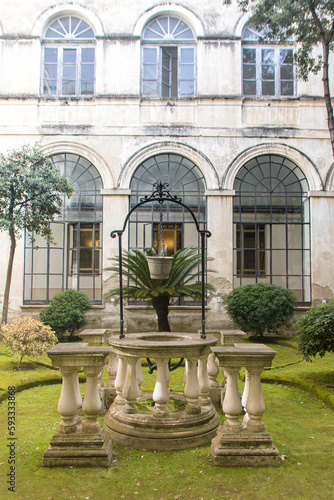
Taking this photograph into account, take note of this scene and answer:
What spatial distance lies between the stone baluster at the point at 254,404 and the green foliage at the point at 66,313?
25.3 feet

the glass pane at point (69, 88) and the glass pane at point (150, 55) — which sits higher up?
the glass pane at point (150, 55)

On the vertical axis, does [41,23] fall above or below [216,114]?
above

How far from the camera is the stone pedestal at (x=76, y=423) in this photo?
383cm

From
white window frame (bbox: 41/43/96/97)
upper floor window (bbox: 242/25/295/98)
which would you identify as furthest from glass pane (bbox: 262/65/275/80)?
white window frame (bbox: 41/43/96/97)

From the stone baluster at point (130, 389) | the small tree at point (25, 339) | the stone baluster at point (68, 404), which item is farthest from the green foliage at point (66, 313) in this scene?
the stone baluster at point (68, 404)

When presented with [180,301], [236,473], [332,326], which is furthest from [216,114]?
[236,473]

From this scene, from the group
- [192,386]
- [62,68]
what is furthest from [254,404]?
[62,68]

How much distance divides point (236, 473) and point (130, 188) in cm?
1030

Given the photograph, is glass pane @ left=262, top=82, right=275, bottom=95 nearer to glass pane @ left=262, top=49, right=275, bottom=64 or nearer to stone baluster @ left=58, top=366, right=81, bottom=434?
glass pane @ left=262, top=49, right=275, bottom=64

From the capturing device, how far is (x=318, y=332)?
6.64 m

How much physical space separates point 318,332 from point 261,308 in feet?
14.5

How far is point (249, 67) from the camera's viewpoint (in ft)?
44.9

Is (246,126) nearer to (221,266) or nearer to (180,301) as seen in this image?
(221,266)

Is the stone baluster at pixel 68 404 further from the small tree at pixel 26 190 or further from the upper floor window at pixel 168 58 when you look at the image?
the upper floor window at pixel 168 58
